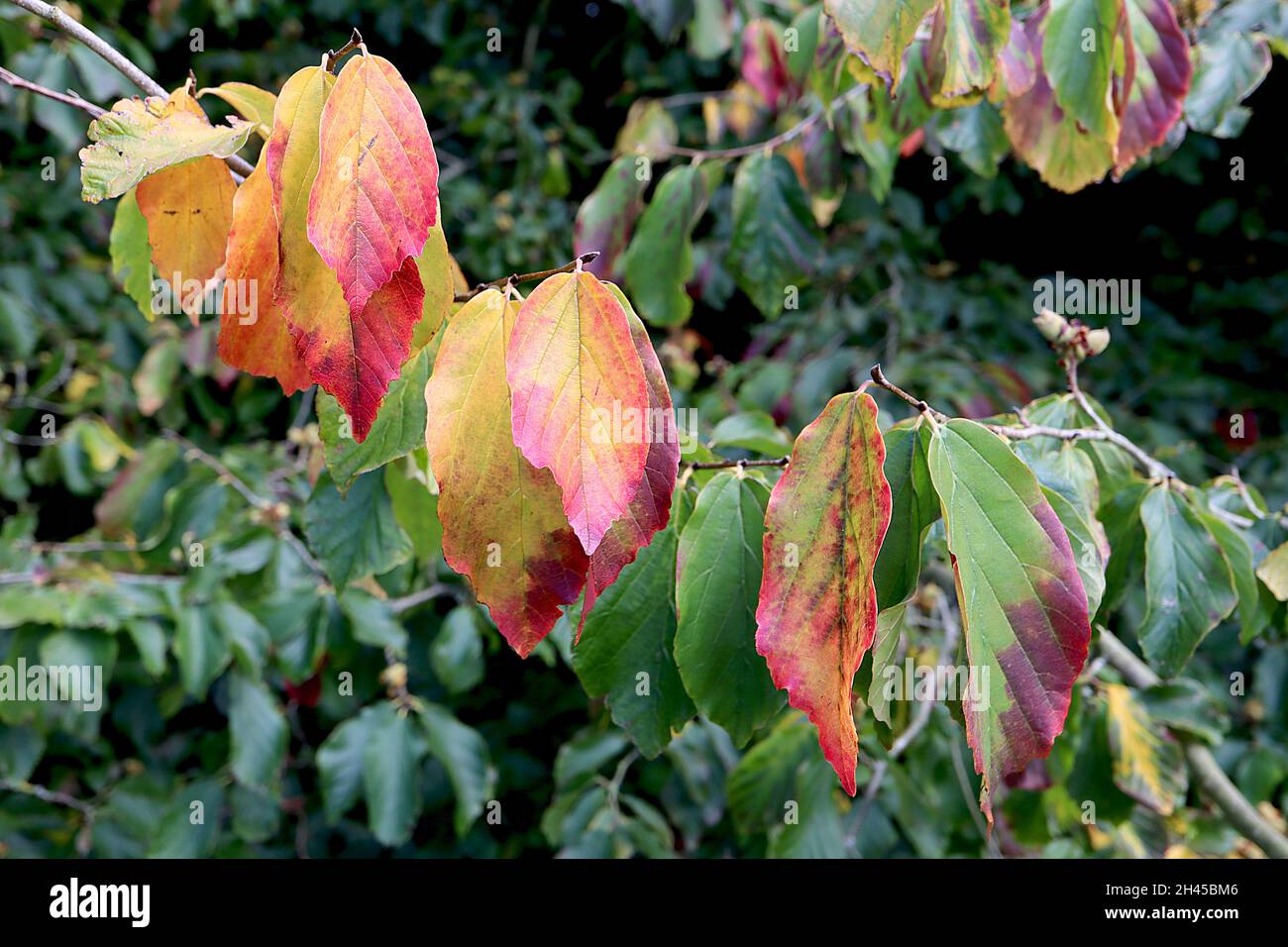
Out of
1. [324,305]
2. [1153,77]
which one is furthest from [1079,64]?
[324,305]

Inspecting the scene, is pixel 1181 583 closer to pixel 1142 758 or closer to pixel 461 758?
pixel 1142 758

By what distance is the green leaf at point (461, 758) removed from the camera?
1.82 meters

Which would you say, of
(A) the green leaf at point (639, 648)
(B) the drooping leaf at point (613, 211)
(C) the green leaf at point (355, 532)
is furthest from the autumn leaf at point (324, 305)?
(B) the drooping leaf at point (613, 211)

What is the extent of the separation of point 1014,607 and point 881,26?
0.45 metres

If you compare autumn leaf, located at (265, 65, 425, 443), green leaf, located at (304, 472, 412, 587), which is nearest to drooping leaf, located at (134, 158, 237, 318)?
autumn leaf, located at (265, 65, 425, 443)

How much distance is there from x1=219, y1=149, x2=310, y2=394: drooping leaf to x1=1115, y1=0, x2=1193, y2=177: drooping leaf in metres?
0.81

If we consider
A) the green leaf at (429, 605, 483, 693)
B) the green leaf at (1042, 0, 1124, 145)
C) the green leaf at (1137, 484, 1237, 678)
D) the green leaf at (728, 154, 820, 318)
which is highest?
the green leaf at (728, 154, 820, 318)

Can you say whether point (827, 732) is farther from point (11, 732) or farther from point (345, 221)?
point (11, 732)

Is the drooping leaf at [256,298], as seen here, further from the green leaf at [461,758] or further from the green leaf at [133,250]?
the green leaf at [461,758]

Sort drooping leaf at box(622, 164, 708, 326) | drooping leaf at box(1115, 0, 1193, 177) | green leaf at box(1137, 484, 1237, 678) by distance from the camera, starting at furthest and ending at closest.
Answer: drooping leaf at box(622, 164, 708, 326) → drooping leaf at box(1115, 0, 1193, 177) → green leaf at box(1137, 484, 1237, 678)

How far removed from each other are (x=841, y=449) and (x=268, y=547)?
4.65ft

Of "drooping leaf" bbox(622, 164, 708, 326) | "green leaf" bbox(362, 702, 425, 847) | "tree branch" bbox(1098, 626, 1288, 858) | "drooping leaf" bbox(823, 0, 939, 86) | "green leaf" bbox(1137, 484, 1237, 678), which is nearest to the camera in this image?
"drooping leaf" bbox(823, 0, 939, 86)

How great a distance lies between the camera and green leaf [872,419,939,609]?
1.91 ft

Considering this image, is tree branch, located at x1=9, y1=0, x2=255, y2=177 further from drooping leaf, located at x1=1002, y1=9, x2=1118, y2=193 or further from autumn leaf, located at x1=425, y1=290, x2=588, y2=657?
drooping leaf, located at x1=1002, y1=9, x2=1118, y2=193
